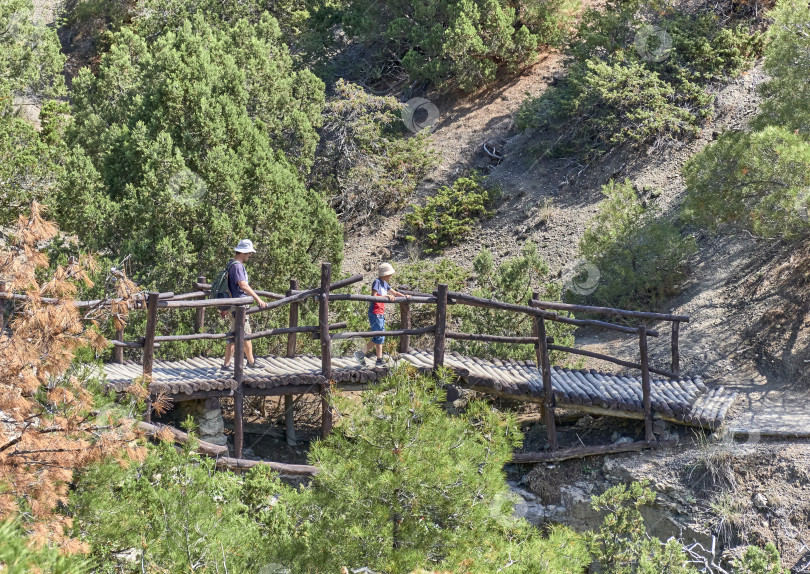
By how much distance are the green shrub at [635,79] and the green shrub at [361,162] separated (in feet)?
8.57

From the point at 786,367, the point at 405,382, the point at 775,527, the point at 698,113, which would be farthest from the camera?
the point at 698,113

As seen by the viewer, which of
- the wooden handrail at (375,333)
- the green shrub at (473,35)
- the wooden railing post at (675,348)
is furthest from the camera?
the green shrub at (473,35)

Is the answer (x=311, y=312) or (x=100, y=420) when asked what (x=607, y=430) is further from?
(x=100, y=420)

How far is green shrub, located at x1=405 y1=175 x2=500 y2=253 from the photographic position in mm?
18453

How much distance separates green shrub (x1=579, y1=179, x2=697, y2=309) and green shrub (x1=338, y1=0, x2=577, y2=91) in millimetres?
6818

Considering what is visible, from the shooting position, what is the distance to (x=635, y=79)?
1828 cm

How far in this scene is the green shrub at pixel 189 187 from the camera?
44.7 feet

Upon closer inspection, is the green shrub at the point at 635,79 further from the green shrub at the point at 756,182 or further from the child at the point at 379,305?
the child at the point at 379,305

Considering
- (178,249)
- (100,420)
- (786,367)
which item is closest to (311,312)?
(178,249)

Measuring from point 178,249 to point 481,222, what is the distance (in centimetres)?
723

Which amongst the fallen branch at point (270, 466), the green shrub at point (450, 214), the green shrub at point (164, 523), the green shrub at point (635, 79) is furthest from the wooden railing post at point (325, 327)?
the green shrub at point (635, 79)

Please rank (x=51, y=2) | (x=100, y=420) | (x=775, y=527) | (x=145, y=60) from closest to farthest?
(x=100, y=420)
(x=775, y=527)
(x=145, y=60)
(x=51, y=2)

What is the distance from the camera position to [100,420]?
6.46 meters

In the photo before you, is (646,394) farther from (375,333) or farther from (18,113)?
(18,113)
